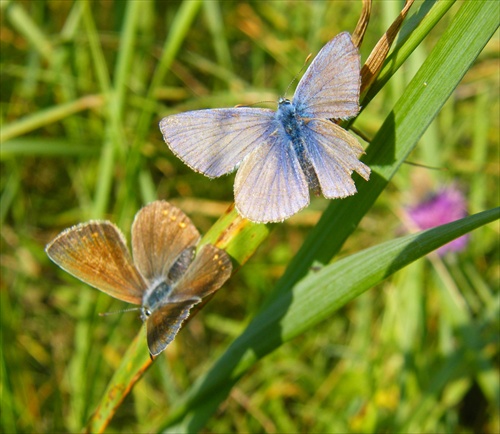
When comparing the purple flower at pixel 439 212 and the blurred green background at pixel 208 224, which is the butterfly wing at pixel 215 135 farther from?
the purple flower at pixel 439 212

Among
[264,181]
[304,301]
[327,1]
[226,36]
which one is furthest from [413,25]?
[226,36]

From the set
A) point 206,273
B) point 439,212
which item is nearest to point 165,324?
point 206,273

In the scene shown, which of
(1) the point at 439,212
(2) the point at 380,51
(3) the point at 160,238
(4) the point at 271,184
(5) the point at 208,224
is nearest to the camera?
(2) the point at 380,51

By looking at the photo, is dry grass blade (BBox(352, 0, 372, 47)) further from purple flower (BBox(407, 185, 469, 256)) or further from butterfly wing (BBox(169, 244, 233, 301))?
purple flower (BBox(407, 185, 469, 256))

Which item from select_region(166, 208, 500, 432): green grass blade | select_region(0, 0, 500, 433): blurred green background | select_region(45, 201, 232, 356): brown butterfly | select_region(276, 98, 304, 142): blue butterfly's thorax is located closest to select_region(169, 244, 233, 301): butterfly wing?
select_region(45, 201, 232, 356): brown butterfly

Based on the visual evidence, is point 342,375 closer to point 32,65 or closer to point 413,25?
point 413,25

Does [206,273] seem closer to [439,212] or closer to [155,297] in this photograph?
[155,297]
